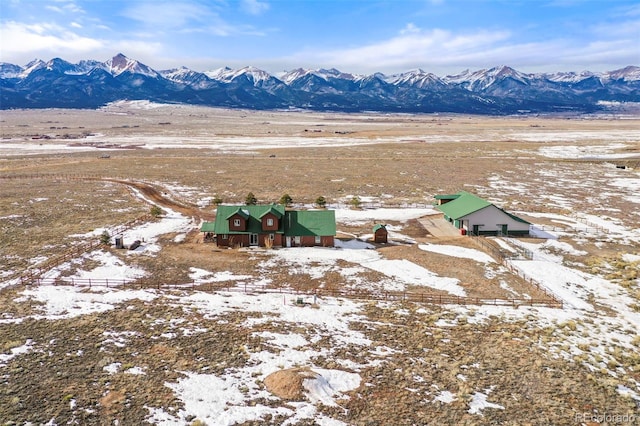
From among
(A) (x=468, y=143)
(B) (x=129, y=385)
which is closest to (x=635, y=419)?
(B) (x=129, y=385)

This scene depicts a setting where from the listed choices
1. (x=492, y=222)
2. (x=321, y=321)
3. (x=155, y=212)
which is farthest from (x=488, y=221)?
(x=155, y=212)

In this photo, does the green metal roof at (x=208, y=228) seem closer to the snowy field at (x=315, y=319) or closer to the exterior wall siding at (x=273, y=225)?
the snowy field at (x=315, y=319)

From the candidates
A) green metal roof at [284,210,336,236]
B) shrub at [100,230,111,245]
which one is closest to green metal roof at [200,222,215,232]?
green metal roof at [284,210,336,236]

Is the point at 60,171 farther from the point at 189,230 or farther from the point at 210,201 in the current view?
the point at 189,230

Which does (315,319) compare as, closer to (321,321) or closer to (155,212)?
(321,321)

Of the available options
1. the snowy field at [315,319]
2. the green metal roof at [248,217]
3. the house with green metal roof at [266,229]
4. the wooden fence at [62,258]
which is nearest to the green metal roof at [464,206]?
the snowy field at [315,319]

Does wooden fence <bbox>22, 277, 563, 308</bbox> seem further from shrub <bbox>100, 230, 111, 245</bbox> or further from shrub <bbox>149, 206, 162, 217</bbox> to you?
shrub <bbox>149, 206, 162, 217</bbox>
